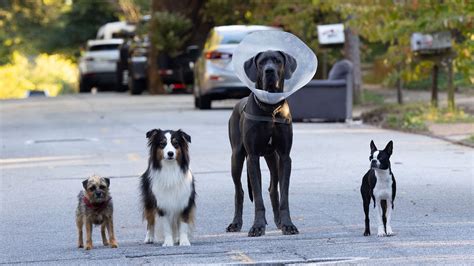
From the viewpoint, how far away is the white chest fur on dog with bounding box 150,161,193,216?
10.8 m

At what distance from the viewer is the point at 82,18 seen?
64.1 m

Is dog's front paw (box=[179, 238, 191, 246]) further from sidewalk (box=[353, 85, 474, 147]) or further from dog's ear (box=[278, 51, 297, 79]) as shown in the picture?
sidewalk (box=[353, 85, 474, 147])

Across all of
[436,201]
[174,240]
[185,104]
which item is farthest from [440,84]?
[174,240]

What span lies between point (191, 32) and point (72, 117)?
552 inches

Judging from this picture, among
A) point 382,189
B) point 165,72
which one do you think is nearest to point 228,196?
point 382,189

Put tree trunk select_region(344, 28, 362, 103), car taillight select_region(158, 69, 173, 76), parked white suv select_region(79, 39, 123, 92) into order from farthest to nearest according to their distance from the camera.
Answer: parked white suv select_region(79, 39, 123, 92), car taillight select_region(158, 69, 173, 76), tree trunk select_region(344, 28, 362, 103)

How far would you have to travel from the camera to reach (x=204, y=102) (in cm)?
3198

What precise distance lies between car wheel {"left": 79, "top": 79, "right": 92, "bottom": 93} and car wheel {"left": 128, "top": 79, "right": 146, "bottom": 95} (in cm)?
681

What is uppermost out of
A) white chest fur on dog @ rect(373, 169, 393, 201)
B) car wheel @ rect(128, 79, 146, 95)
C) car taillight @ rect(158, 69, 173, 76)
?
white chest fur on dog @ rect(373, 169, 393, 201)

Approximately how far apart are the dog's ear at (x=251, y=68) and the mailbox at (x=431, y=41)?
50.1ft

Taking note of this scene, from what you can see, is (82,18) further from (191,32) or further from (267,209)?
(267,209)

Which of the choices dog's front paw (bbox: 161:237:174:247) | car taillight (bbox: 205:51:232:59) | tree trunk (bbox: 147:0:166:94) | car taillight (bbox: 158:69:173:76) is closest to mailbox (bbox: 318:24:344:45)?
car taillight (bbox: 205:51:232:59)

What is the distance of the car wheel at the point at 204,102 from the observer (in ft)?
104

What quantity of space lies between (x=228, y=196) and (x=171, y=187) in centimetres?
374
